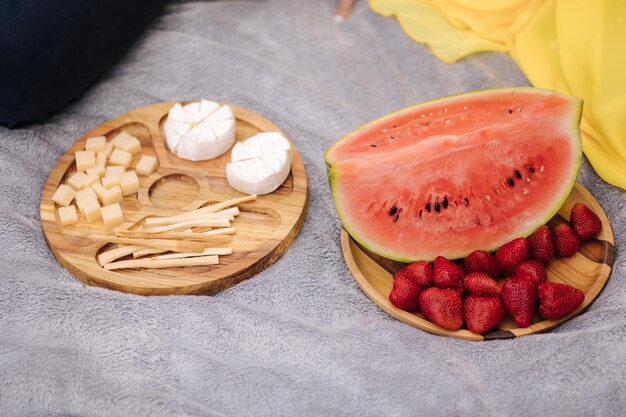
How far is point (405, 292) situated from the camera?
1.10 meters

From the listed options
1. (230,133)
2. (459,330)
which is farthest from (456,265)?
(230,133)

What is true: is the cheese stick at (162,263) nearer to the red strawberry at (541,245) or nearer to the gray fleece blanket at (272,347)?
the gray fleece blanket at (272,347)

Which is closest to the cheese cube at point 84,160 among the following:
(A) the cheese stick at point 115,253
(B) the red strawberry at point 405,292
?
(A) the cheese stick at point 115,253

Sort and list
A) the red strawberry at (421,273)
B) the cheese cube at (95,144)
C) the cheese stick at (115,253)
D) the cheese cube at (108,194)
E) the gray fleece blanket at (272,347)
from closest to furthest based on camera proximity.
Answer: the gray fleece blanket at (272,347) → the red strawberry at (421,273) → the cheese stick at (115,253) → the cheese cube at (108,194) → the cheese cube at (95,144)

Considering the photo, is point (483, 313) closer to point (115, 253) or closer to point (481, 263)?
point (481, 263)

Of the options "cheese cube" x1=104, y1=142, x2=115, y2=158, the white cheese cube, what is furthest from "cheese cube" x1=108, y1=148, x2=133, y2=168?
the white cheese cube

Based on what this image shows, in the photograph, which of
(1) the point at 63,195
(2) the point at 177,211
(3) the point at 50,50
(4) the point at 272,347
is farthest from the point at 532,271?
(3) the point at 50,50

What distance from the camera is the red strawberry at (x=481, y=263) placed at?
1.13m

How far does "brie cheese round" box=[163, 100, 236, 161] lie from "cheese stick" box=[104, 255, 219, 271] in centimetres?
28

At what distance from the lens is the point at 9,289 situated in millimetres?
1184

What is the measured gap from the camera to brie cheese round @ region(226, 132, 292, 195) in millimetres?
1309

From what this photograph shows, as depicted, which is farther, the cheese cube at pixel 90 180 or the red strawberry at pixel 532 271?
the cheese cube at pixel 90 180

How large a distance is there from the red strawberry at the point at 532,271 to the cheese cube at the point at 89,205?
2.51 feet

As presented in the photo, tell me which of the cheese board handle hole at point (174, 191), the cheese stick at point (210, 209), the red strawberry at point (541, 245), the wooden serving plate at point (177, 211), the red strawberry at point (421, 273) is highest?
the red strawberry at point (541, 245)
